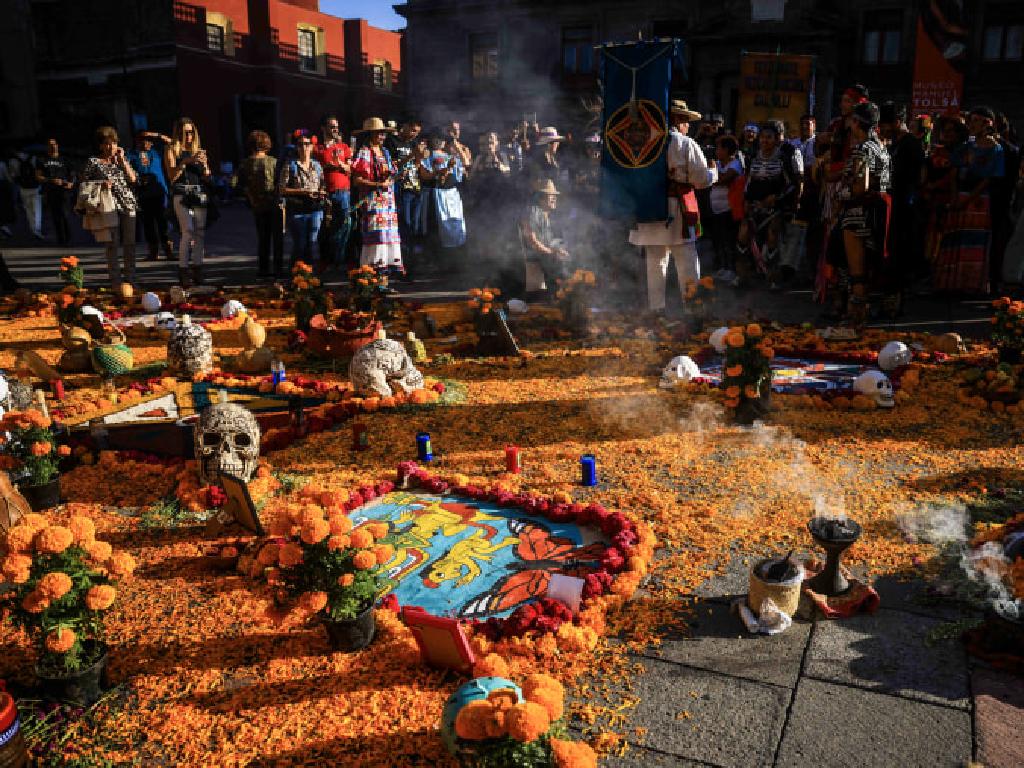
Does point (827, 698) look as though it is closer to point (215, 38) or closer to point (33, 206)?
point (33, 206)

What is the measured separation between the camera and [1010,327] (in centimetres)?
705

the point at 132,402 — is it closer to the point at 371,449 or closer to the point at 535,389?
the point at 371,449

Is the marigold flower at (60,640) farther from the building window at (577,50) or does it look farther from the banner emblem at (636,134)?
the building window at (577,50)

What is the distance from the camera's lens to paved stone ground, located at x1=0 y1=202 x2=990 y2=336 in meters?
9.98

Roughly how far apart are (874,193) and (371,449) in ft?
19.3

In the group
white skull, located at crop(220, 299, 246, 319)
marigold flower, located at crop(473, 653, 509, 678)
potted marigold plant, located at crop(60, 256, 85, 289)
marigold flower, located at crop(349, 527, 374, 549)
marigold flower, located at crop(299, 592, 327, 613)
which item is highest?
potted marigold plant, located at crop(60, 256, 85, 289)

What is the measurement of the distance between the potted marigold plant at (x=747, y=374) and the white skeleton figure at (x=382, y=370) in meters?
2.74

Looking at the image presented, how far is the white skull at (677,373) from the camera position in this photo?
24.5 ft

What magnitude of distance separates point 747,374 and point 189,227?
28.8 feet

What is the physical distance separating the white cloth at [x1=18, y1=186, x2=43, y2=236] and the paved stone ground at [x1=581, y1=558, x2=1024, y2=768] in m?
20.7

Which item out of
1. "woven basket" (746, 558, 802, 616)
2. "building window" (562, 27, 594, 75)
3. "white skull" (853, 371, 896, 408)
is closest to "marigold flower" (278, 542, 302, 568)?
"woven basket" (746, 558, 802, 616)

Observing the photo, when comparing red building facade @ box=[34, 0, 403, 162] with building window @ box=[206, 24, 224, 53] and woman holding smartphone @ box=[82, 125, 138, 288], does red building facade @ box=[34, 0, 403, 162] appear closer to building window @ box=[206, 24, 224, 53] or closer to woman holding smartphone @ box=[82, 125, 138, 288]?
building window @ box=[206, 24, 224, 53]

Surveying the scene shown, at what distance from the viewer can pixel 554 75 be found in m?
30.7

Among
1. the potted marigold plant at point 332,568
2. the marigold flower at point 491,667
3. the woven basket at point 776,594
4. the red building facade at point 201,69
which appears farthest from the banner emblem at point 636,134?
the red building facade at point 201,69
